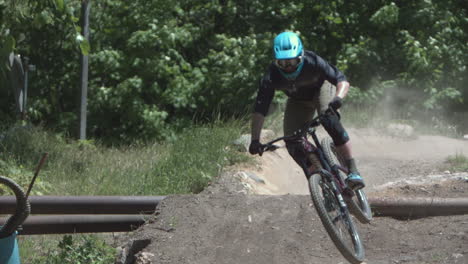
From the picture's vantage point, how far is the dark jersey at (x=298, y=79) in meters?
6.77

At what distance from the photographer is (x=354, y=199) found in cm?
725

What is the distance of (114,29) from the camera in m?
13.7

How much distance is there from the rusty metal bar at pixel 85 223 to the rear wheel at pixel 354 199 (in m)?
2.07

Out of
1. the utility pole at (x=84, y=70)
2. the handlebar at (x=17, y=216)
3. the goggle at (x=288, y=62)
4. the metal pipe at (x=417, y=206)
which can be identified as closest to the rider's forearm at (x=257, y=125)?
the goggle at (x=288, y=62)

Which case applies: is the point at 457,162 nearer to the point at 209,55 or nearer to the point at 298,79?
the point at 298,79

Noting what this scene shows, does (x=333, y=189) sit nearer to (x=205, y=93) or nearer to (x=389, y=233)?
(x=389, y=233)

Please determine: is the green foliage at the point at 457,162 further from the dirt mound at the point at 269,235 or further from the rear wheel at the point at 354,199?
the rear wheel at the point at 354,199

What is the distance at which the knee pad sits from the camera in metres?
6.78

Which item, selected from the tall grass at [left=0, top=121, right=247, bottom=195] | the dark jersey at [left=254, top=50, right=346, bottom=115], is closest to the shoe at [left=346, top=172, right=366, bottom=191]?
the dark jersey at [left=254, top=50, right=346, bottom=115]

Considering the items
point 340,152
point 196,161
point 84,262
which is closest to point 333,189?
point 340,152

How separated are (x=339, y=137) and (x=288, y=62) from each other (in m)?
0.89

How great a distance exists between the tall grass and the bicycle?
9.46 ft

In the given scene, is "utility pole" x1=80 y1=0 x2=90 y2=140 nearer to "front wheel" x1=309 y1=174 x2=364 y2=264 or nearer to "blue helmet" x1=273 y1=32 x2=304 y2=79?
"blue helmet" x1=273 y1=32 x2=304 y2=79

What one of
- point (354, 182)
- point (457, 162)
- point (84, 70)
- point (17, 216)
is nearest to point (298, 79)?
point (354, 182)
